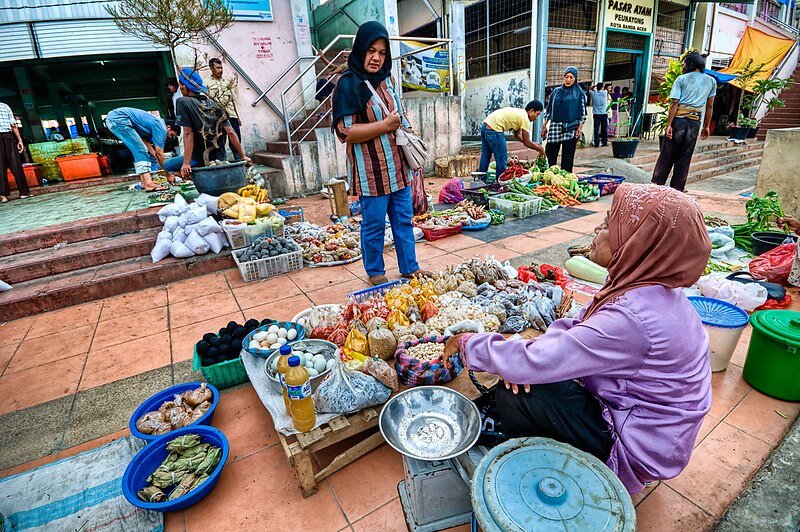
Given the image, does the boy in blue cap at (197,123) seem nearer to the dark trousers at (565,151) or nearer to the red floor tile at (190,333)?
the red floor tile at (190,333)

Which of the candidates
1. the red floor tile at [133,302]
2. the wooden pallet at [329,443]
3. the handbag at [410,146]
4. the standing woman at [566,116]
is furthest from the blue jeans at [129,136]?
the standing woman at [566,116]

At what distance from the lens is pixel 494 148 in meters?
7.38

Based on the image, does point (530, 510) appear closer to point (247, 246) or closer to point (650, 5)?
point (247, 246)

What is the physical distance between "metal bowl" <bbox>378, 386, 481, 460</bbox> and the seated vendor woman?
0.33m

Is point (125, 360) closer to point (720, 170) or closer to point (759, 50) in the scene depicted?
point (720, 170)

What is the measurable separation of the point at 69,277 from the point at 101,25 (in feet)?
30.4

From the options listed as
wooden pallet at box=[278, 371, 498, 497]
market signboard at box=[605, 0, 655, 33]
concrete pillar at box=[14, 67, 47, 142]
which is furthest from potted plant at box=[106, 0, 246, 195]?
market signboard at box=[605, 0, 655, 33]

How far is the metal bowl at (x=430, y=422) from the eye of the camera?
1743 millimetres

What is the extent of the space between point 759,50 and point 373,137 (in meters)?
19.0

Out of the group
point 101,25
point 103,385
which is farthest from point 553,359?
point 101,25

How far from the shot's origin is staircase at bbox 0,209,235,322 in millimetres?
4262

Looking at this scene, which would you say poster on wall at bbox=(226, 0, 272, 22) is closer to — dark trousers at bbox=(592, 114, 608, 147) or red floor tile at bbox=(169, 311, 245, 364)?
red floor tile at bbox=(169, 311, 245, 364)

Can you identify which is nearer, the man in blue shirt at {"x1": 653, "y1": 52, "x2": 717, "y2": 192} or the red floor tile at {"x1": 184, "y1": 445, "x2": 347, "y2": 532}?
the red floor tile at {"x1": 184, "y1": 445, "x2": 347, "y2": 532}

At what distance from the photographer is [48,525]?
186 centimetres
